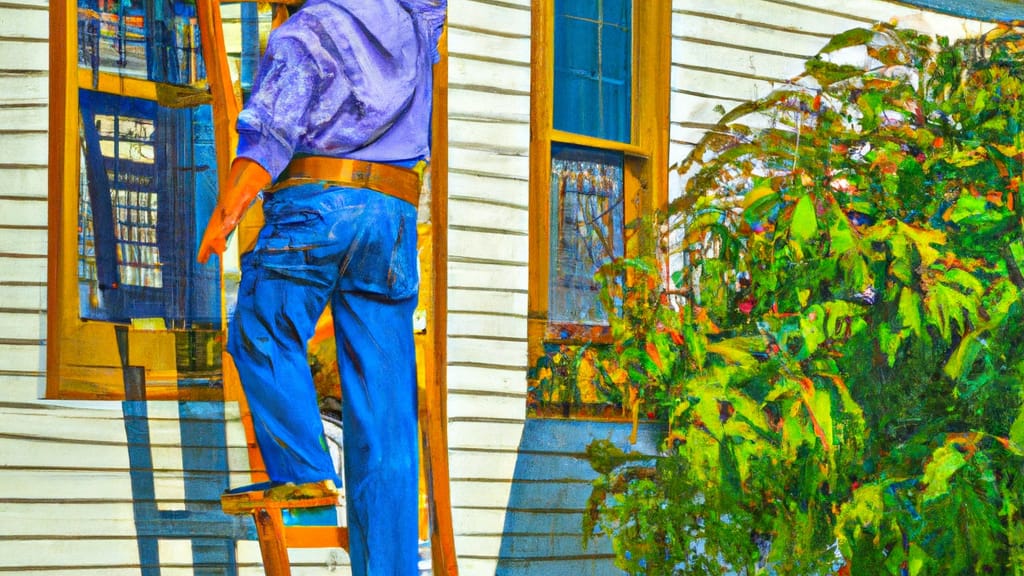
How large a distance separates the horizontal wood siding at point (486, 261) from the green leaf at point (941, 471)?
1.56 metres

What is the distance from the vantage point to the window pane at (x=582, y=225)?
19.6ft

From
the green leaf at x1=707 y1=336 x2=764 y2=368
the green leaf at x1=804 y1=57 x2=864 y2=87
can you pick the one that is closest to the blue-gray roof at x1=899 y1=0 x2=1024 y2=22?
the green leaf at x1=804 y1=57 x2=864 y2=87

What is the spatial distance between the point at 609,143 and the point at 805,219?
49.0 inches

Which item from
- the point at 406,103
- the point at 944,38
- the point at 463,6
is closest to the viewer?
the point at 406,103

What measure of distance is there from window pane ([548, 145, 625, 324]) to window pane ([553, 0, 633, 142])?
0.13m

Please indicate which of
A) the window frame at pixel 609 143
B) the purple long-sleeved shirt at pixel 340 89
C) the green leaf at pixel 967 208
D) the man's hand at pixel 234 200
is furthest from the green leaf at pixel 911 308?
the man's hand at pixel 234 200

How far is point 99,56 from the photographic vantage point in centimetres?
487

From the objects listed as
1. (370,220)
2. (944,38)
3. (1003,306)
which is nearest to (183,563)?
(370,220)

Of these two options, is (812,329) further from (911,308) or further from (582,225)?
(582,225)

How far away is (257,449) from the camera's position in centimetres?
485

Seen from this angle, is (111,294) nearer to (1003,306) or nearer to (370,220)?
(370,220)

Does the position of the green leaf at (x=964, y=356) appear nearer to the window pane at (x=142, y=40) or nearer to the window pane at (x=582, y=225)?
the window pane at (x=582, y=225)

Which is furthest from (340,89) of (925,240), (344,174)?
(925,240)

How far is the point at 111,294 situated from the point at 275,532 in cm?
94
